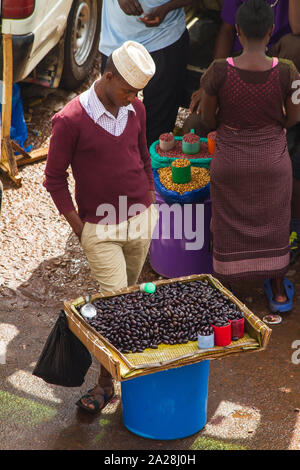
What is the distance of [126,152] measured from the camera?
3.87 m

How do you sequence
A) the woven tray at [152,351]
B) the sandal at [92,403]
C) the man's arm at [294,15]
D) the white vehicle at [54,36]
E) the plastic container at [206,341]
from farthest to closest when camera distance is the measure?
the white vehicle at [54,36] < the man's arm at [294,15] < the sandal at [92,403] < the plastic container at [206,341] < the woven tray at [152,351]

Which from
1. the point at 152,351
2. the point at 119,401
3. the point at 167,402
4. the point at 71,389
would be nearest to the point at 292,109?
the point at 152,351

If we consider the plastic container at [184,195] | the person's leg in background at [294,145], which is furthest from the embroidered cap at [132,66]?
the person's leg in background at [294,145]

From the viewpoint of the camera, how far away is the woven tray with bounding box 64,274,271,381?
337cm

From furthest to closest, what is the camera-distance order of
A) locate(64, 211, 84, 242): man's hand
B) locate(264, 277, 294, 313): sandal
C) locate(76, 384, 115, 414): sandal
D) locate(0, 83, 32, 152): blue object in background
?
1. locate(0, 83, 32, 152): blue object in background
2. locate(264, 277, 294, 313): sandal
3. locate(76, 384, 115, 414): sandal
4. locate(64, 211, 84, 242): man's hand

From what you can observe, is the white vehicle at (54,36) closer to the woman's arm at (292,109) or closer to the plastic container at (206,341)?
the woman's arm at (292,109)

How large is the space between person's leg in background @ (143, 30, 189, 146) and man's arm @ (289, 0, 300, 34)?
110cm

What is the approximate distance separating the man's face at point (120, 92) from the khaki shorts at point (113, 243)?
2.25 feet

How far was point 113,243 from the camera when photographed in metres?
4.05

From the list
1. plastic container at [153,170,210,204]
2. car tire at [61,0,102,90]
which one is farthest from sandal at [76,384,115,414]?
car tire at [61,0,102,90]

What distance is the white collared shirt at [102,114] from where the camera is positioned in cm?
372

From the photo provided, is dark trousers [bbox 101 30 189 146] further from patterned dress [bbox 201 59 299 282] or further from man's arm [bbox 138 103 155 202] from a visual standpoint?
man's arm [bbox 138 103 155 202]

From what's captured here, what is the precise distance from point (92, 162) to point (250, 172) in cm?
127

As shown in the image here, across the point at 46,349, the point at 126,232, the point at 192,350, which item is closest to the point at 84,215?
the point at 126,232
